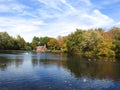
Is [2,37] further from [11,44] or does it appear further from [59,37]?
[59,37]

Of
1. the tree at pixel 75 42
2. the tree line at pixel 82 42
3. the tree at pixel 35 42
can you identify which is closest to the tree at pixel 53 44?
the tree line at pixel 82 42

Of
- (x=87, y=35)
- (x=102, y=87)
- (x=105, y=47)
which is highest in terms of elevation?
(x=87, y=35)

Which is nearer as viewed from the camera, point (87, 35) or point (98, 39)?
point (98, 39)

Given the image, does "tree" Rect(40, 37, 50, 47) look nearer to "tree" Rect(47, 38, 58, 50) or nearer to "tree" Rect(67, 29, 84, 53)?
"tree" Rect(47, 38, 58, 50)

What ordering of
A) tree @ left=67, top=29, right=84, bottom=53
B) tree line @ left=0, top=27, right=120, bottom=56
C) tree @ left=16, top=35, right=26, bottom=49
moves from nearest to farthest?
tree line @ left=0, top=27, right=120, bottom=56 → tree @ left=67, top=29, right=84, bottom=53 → tree @ left=16, top=35, right=26, bottom=49

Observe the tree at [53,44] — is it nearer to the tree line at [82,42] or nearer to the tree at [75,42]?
the tree line at [82,42]

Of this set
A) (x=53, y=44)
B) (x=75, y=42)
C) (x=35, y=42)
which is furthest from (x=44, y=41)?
(x=75, y=42)

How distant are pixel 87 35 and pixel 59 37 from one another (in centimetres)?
7315

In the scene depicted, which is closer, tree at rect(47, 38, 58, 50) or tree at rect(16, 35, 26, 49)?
tree at rect(47, 38, 58, 50)

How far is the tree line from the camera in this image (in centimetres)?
9031

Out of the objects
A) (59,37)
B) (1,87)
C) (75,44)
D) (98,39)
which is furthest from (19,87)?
(59,37)

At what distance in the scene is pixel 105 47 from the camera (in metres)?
89.9

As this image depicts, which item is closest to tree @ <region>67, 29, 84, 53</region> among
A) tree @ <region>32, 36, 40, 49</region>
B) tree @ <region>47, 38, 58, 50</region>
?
tree @ <region>47, 38, 58, 50</region>

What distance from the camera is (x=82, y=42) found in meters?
109
